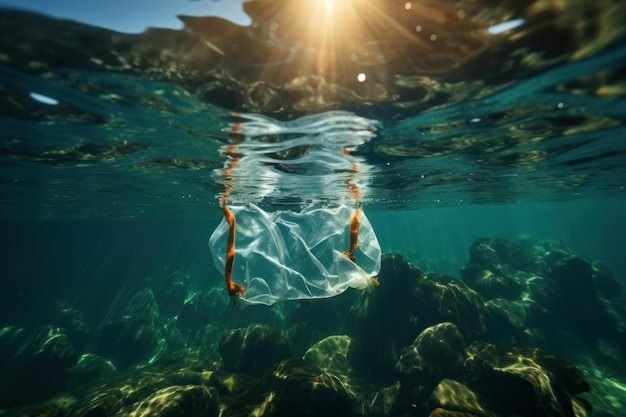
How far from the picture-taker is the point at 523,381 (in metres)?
7.52

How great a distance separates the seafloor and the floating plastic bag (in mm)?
3337

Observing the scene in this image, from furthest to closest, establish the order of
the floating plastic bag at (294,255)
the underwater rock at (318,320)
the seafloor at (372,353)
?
the underwater rock at (318,320) → the seafloor at (372,353) → the floating plastic bag at (294,255)

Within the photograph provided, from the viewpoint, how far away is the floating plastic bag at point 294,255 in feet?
21.3

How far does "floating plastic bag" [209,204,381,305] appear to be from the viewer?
6.49m

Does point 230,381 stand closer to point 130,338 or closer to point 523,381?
point 523,381

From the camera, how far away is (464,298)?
12.7 metres

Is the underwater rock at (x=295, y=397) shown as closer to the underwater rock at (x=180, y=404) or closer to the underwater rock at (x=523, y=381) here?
the underwater rock at (x=180, y=404)

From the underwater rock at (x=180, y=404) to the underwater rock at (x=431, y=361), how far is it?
607cm

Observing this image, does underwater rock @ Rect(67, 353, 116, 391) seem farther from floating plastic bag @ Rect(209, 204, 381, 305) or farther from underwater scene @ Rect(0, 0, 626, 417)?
floating plastic bag @ Rect(209, 204, 381, 305)

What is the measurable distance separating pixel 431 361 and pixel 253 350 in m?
7.07

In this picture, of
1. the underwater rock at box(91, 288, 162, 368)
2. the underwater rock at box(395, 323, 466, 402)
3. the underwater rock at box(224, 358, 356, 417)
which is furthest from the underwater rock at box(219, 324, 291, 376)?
the underwater rock at box(91, 288, 162, 368)

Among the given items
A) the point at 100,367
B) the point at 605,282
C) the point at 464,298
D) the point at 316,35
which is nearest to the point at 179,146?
the point at 316,35

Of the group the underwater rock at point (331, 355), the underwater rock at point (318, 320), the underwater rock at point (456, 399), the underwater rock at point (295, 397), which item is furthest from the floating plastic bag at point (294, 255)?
the underwater rock at point (318, 320)

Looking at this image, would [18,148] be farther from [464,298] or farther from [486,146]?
[464,298]
